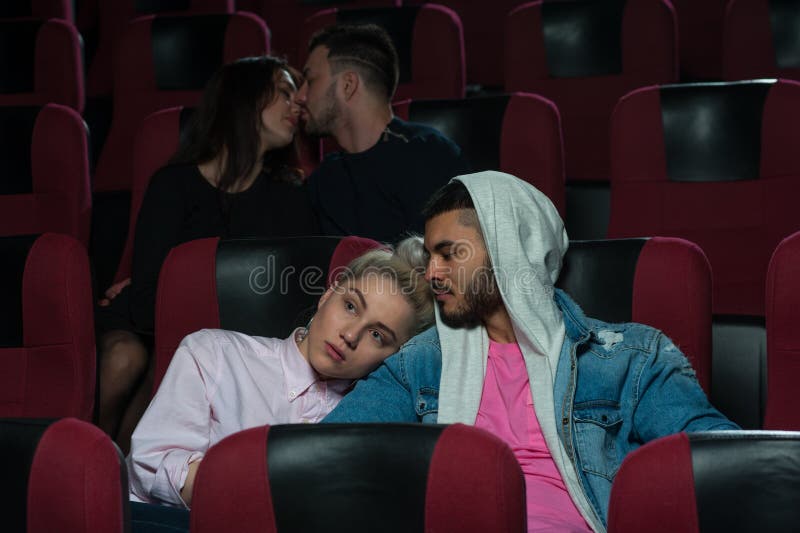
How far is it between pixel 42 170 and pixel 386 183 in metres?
0.71

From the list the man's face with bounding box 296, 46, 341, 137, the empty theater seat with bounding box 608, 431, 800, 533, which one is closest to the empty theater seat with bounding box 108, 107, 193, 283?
the man's face with bounding box 296, 46, 341, 137

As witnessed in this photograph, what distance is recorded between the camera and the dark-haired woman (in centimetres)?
198

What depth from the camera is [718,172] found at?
2125 mm

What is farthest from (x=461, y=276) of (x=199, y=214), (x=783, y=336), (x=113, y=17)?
(x=113, y=17)

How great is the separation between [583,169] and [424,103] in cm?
62

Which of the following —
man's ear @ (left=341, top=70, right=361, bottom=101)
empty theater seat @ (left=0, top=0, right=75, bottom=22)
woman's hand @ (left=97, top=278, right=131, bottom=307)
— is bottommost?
woman's hand @ (left=97, top=278, right=131, bottom=307)

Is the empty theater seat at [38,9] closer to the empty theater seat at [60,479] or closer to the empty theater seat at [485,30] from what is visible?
the empty theater seat at [485,30]

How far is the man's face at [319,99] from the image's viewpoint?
228 cm

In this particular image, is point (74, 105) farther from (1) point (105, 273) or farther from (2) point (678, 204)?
(2) point (678, 204)

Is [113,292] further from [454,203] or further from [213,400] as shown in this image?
[454,203]

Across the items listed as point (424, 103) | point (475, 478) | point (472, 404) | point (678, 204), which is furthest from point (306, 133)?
point (475, 478)

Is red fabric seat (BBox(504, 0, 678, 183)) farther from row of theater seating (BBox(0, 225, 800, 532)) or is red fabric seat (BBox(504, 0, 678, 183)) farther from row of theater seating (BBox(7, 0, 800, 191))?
row of theater seating (BBox(0, 225, 800, 532))

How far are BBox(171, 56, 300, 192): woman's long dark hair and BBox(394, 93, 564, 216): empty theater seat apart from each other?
29 centimetres

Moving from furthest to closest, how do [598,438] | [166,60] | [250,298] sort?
[166,60], [250,298], [598,438]
